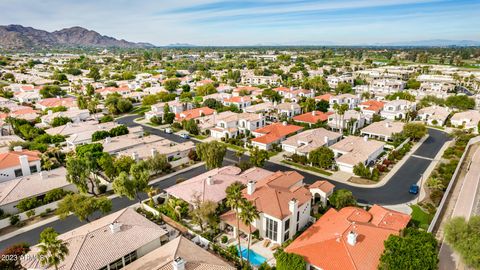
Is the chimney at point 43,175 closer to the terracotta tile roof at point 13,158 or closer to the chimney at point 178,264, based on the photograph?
the terracotta tile roof at point 13,158

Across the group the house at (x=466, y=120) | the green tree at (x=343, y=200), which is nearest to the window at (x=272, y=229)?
the green tree at (x=343, y=200)

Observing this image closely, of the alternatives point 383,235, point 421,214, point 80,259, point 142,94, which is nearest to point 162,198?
point 80,259

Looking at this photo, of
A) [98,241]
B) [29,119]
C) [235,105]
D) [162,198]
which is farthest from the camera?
[235,105]

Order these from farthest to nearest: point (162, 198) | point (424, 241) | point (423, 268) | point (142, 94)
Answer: point (142, 94) < point (162, 198) < point (424, 241) < point (423, 268)

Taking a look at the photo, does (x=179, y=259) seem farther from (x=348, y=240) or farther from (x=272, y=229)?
(x=348, y=240)

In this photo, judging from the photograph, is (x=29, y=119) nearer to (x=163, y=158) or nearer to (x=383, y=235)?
(x=163, y=158)

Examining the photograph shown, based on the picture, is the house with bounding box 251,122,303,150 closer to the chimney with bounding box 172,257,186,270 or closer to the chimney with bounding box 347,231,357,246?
the chimney with bounding box 347,231,357,246

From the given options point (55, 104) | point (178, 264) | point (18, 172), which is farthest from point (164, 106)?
point (178, 264)
